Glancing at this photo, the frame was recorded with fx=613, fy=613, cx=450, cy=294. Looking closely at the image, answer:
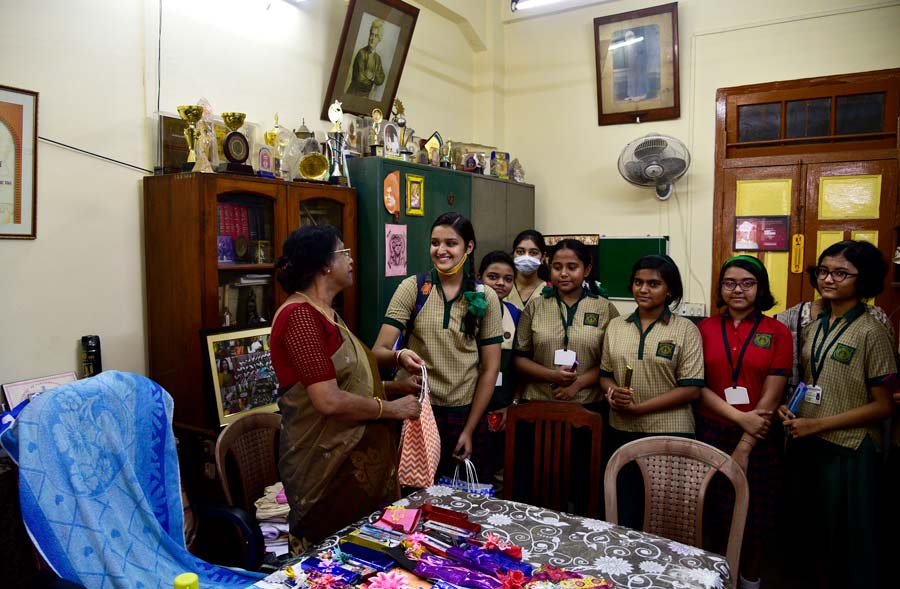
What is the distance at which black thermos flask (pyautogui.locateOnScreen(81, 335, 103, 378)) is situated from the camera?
246 centimetres

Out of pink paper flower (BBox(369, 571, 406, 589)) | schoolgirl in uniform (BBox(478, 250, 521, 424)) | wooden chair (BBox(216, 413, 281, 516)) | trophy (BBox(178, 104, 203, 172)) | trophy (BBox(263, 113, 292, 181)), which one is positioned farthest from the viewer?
trophy (BBox(263, 113, 292, 181))

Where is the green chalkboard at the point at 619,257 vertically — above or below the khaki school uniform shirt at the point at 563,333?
A: above

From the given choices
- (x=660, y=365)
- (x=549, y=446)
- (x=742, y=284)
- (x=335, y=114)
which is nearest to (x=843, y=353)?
(x=742, y=284)

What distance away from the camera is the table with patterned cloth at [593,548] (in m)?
1.34

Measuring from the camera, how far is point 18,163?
7.46 ft

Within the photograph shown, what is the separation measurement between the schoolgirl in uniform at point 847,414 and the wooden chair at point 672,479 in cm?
76

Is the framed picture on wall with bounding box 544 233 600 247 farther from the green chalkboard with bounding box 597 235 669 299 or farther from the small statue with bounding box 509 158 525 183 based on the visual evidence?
the small statue with bounding box 509 158 525 183

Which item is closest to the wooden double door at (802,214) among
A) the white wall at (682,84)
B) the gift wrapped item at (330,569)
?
the white wall at (682,84)

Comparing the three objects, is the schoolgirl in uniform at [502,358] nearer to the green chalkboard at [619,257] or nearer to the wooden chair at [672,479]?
the wooden chair at [672,479]

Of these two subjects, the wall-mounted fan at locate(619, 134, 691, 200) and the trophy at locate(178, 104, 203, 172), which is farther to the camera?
the wall-mounted fan at locate(619, 134, 691, 200)

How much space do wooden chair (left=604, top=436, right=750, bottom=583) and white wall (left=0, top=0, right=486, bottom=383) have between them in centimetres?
209

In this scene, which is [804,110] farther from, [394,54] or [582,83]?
[394,54]

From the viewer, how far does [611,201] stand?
4.88 meters

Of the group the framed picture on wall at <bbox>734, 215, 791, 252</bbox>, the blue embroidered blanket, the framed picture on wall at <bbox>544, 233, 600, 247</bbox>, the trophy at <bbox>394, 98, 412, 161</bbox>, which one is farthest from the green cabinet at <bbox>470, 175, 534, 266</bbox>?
the blue embroidered blanket
